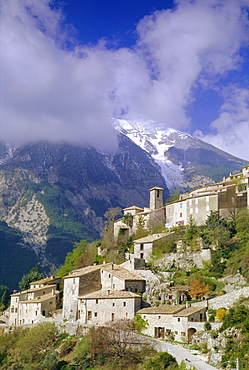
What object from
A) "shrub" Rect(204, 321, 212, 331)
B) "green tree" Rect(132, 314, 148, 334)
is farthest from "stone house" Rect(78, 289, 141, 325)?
"shrub" Rect(204, 321, 212, 331)

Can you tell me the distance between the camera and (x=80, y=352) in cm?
5094

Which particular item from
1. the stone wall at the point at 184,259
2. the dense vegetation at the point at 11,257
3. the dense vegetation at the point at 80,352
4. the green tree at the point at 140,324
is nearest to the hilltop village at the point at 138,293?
the stone wall at the point at 184,259

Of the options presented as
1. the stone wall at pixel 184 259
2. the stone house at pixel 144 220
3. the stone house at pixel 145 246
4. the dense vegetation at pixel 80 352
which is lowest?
the dense vegetation at pixel 80 352

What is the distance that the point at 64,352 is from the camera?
52.9m

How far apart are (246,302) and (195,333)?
610 centimetres

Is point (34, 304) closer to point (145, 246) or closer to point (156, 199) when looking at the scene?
point (145, 246)

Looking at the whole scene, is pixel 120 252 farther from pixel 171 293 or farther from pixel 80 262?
pixel 171 293

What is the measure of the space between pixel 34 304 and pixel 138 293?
1801 cm

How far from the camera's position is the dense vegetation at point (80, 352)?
4634 centimetres

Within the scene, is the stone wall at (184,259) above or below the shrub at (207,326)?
above

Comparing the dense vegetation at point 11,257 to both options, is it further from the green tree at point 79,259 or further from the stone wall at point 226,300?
the stone wall at point 226,300

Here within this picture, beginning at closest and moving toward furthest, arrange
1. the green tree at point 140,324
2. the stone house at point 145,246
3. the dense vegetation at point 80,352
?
1. the dense vegetation at point 80,352
2. the green tree at point 140,324
3. the stone house at point 145,246

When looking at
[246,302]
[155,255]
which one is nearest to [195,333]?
[246,302]

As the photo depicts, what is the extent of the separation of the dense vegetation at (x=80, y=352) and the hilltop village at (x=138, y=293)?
289 centimetres
